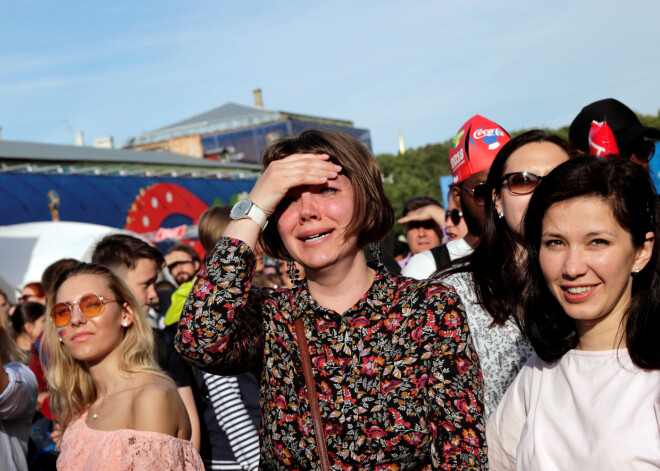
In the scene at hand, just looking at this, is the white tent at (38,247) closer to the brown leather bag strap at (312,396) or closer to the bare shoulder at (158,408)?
the bare shoulder at (158,408)

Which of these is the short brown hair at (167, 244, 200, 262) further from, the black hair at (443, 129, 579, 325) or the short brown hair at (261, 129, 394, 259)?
Answer: the short brown hair at (261, 129, 394, 259)

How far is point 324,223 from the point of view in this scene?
217cm

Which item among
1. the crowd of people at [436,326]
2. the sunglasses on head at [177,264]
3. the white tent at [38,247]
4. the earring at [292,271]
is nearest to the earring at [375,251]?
the crowd of people at [436,326]

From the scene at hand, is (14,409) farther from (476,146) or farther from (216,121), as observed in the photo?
(216,121)

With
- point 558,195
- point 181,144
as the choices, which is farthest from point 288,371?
point 181,144

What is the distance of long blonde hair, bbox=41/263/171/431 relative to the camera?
328 cm

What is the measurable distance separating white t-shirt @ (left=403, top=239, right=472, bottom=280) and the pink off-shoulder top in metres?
1.39

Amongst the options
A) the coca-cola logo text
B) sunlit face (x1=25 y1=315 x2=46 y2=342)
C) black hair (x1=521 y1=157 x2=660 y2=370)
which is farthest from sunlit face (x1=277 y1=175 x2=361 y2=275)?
sunlit face (x1=25 y1=315 x2=46 y2=342)

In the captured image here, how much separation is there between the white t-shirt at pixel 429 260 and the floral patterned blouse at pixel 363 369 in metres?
1.31

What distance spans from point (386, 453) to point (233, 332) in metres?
0.58

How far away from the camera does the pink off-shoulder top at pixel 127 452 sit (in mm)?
2830

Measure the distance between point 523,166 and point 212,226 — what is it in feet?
6.65

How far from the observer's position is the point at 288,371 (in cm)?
216

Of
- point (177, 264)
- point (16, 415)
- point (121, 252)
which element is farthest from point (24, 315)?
point (16, 415)
